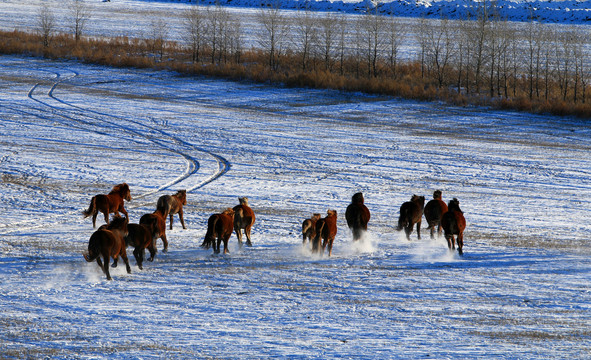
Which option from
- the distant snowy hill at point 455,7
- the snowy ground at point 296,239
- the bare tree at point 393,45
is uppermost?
the distant snowy hill at point 455,7

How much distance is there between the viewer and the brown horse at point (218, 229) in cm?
1078

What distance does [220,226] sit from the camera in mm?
10812

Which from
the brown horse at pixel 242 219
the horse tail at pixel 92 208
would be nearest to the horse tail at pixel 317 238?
the brown horse at pixel 242 219

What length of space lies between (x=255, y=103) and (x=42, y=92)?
10.2 metres

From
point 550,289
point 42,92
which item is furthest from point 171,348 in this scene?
point 42,92

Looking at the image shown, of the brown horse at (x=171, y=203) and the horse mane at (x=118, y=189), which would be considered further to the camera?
the horse mane at (x=118, y=189)

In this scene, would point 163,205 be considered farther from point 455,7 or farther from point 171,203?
point 455,7

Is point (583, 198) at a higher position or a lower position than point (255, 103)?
lower

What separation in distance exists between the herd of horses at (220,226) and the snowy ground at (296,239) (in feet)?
0.96

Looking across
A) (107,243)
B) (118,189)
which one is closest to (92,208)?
(118,189)

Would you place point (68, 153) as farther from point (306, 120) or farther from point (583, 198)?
point (583, 198)

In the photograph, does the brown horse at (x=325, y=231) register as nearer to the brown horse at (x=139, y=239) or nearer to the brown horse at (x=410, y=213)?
the brown horse at (x=410, y=213)

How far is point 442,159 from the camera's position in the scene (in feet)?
66.3

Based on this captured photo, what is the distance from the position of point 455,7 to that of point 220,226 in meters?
77.5
